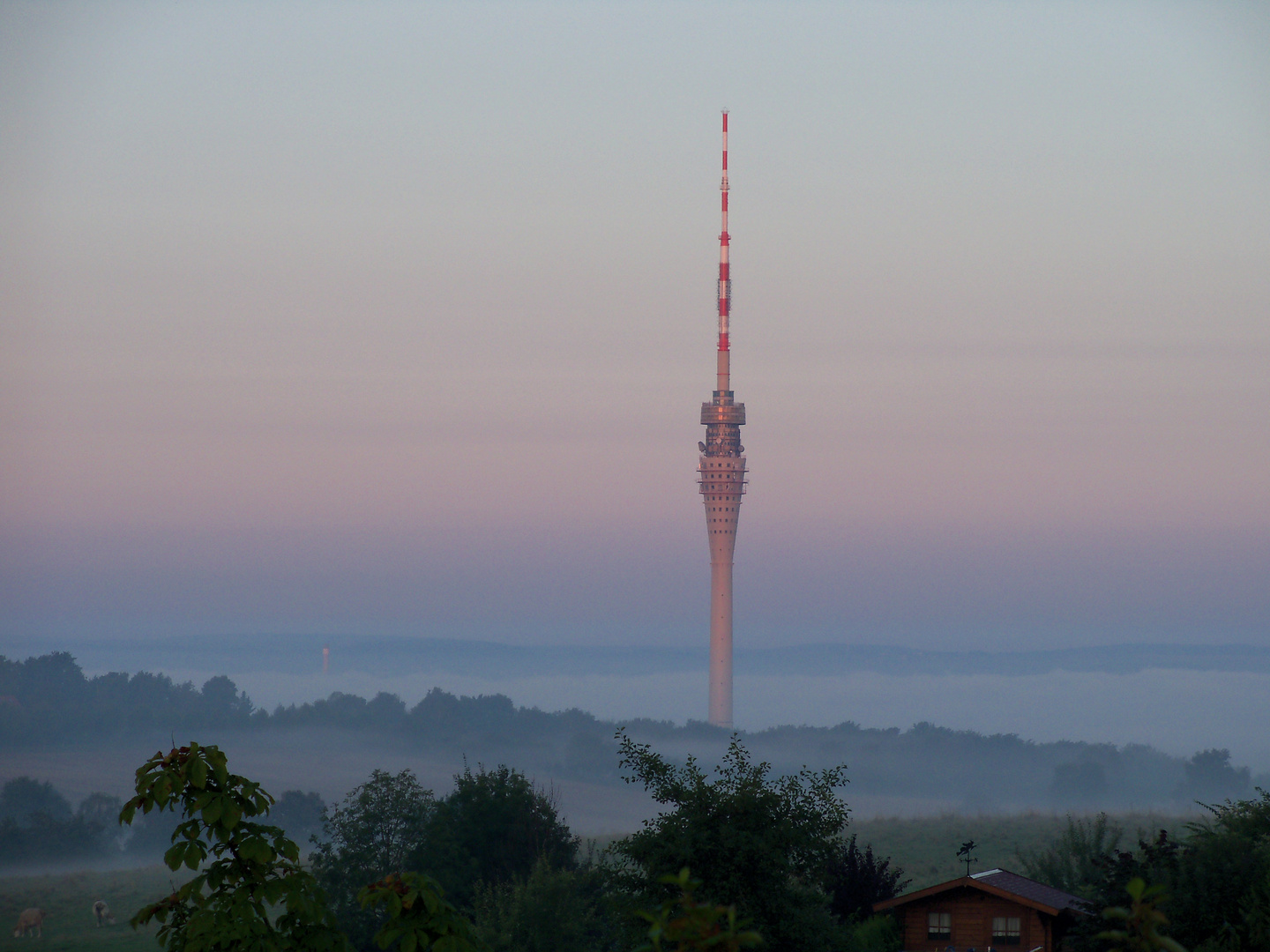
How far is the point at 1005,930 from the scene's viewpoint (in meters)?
48.1

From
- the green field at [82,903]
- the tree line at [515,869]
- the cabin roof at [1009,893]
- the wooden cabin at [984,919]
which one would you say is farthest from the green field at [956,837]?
the green field at [82,903]

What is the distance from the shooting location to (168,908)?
11.8m

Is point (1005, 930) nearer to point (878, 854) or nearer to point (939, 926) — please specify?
point (939, 926)

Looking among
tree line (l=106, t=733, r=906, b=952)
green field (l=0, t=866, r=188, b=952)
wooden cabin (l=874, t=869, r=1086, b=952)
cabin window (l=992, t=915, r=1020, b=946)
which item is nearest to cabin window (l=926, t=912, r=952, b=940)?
wooden cabin (l=874, t=869, r=1086, b=952)

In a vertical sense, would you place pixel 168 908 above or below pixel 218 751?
below

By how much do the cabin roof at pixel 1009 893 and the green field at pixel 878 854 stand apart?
38.1 metres

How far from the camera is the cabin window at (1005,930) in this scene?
48.0 m

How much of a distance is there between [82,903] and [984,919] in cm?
9950

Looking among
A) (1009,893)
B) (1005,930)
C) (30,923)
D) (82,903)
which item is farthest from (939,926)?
(82,903)

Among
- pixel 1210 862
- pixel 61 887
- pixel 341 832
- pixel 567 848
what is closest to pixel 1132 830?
pixel 567 848

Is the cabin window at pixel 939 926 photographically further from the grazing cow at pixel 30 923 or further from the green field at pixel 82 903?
the grazing cow at pixel 30 923

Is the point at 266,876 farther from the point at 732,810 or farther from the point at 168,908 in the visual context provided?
the point at 732,810

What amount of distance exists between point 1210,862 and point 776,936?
37.9ft

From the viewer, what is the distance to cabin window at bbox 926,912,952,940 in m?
48.7
